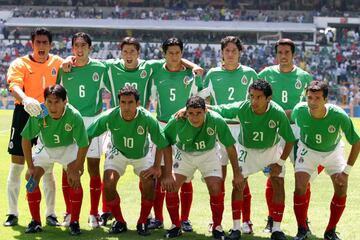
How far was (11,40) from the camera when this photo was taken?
140 feet

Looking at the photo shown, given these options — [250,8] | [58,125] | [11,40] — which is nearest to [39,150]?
[58,125]

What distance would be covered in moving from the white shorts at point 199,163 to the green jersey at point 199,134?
2.2 inches

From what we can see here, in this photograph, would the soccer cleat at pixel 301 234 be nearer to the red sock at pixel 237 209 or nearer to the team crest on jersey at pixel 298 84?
the red sock at pixel 237 209

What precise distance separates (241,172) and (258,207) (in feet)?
6.69

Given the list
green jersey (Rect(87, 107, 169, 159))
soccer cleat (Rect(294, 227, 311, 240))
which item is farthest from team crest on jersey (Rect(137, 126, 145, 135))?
soccer cleat (Rect(294, 227, 311, 240))

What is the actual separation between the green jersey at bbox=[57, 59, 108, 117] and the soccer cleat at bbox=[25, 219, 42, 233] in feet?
4.43

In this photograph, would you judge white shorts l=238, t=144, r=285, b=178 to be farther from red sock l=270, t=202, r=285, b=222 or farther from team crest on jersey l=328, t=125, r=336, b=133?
team crest on jersey l=328, t=125, r=336, b=133

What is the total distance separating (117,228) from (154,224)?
503mm

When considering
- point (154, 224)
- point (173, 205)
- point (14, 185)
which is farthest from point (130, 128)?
point (14, 185)

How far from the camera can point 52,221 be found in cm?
756

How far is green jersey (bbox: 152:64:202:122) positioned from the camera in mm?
7777

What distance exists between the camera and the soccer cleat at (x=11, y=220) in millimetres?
7492

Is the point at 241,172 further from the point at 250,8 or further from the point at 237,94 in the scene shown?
the point at 250,8

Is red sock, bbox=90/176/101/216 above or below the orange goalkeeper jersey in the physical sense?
below
